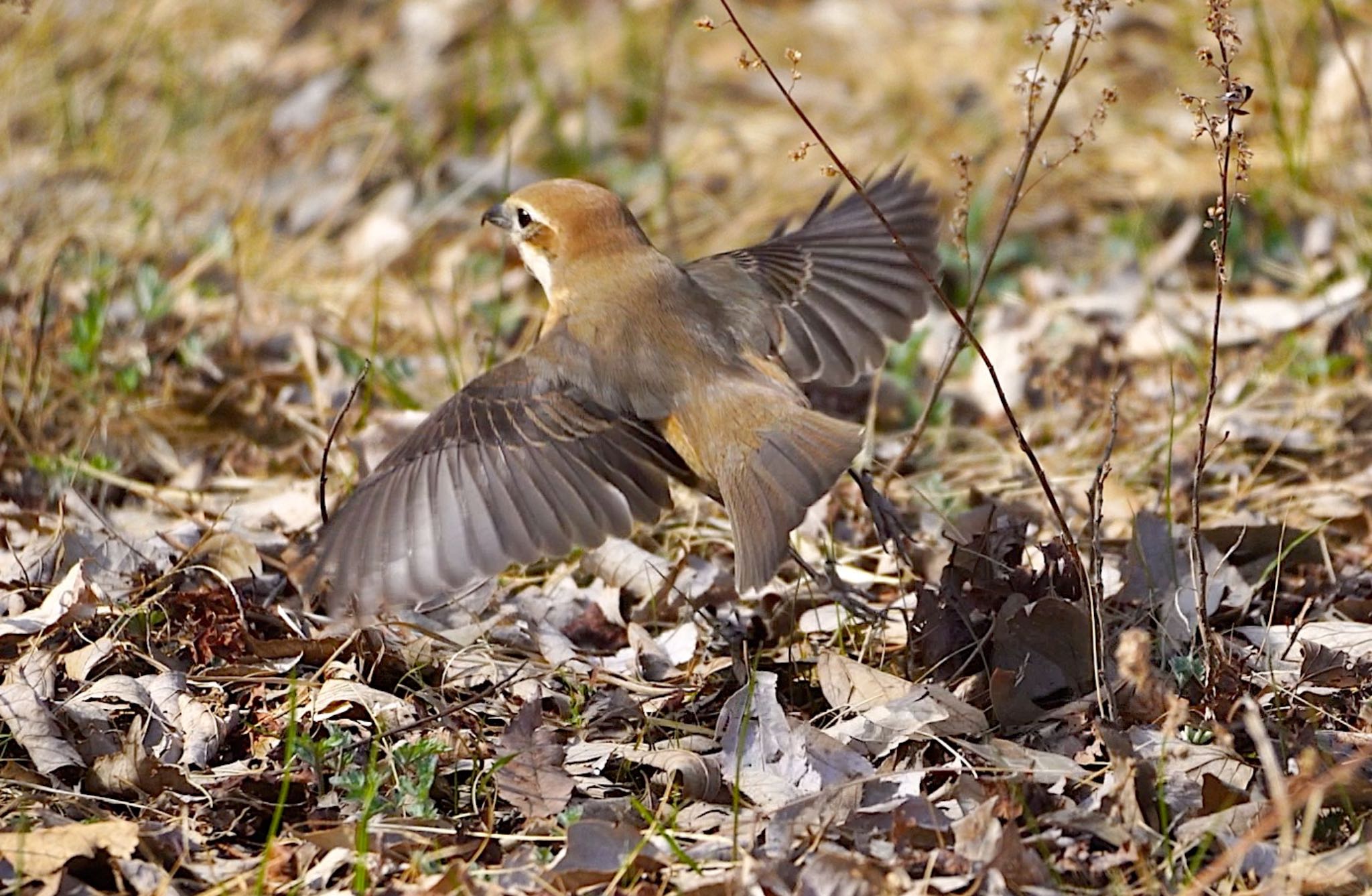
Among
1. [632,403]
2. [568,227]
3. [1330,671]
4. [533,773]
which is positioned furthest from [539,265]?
[1330,671]

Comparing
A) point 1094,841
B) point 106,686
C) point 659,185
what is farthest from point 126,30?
point 1094,841

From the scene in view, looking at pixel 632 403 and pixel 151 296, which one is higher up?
pixel 632 403

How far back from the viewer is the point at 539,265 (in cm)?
516

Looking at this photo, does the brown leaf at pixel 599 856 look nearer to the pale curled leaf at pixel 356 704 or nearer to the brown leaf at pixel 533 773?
the brown leaf at pixel 533 773

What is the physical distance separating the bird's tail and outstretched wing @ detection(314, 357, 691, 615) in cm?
30

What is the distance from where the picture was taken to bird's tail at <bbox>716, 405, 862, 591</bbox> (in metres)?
4.02

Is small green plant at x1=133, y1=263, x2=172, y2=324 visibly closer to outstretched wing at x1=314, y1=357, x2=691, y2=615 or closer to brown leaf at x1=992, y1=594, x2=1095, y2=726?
outstretched wing at x1=314, y1=357, x2=691, y2=615

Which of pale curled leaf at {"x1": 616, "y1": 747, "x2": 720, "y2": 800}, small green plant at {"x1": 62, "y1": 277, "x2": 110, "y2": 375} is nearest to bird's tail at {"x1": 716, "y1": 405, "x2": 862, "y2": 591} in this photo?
pale curled leaf at {"x1": 616, "y1": 747, "x2": 720, "y2": 800}

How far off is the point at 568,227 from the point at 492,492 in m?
1.15

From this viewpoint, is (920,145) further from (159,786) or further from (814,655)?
(159,786)

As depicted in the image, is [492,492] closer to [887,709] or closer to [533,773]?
[533,773]

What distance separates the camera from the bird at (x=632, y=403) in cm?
407

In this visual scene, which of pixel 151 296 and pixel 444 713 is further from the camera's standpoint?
pixel 151 296

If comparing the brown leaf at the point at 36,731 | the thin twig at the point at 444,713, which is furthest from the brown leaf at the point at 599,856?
the brown leaf at the point at 36,731
